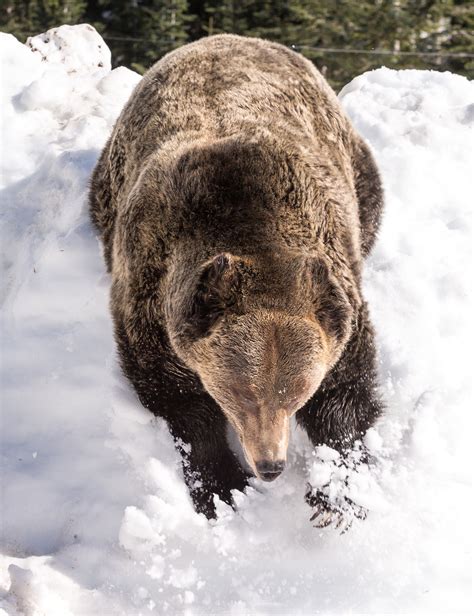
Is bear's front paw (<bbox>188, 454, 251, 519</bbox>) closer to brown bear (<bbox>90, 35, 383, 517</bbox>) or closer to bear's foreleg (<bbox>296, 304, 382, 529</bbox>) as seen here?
brown bear (<bbox>90, 35, 383, 517</bbox>)

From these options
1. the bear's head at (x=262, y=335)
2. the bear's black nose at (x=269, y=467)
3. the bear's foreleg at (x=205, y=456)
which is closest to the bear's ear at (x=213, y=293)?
the bear's head at (x=262, y=335)

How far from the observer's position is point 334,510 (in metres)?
4.34

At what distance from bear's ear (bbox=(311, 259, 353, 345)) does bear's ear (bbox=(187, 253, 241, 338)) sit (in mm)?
344

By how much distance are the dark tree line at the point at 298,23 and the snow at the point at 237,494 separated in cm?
2047

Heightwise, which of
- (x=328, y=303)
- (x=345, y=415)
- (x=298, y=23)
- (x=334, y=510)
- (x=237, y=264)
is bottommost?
(x=298, y=23)

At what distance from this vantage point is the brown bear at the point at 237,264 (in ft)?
11.5

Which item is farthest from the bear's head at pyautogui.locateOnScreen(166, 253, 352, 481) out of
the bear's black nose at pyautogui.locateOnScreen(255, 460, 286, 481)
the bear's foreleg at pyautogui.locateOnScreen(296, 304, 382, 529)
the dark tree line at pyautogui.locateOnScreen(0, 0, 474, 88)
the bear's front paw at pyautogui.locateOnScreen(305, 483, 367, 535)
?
the dark tree line at pyautogui.locateOnScreen(0, 0, 474, 88)

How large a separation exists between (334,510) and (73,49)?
6.13 m

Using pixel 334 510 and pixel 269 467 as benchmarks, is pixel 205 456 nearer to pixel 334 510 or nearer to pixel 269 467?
pixel 334 510

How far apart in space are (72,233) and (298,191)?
2238 millimetres

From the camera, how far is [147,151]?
477 cm

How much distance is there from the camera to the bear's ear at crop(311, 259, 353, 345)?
363 centimetres

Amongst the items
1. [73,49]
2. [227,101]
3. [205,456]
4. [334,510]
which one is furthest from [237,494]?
[73,49]

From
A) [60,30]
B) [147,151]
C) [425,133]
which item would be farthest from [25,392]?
[60,30]
